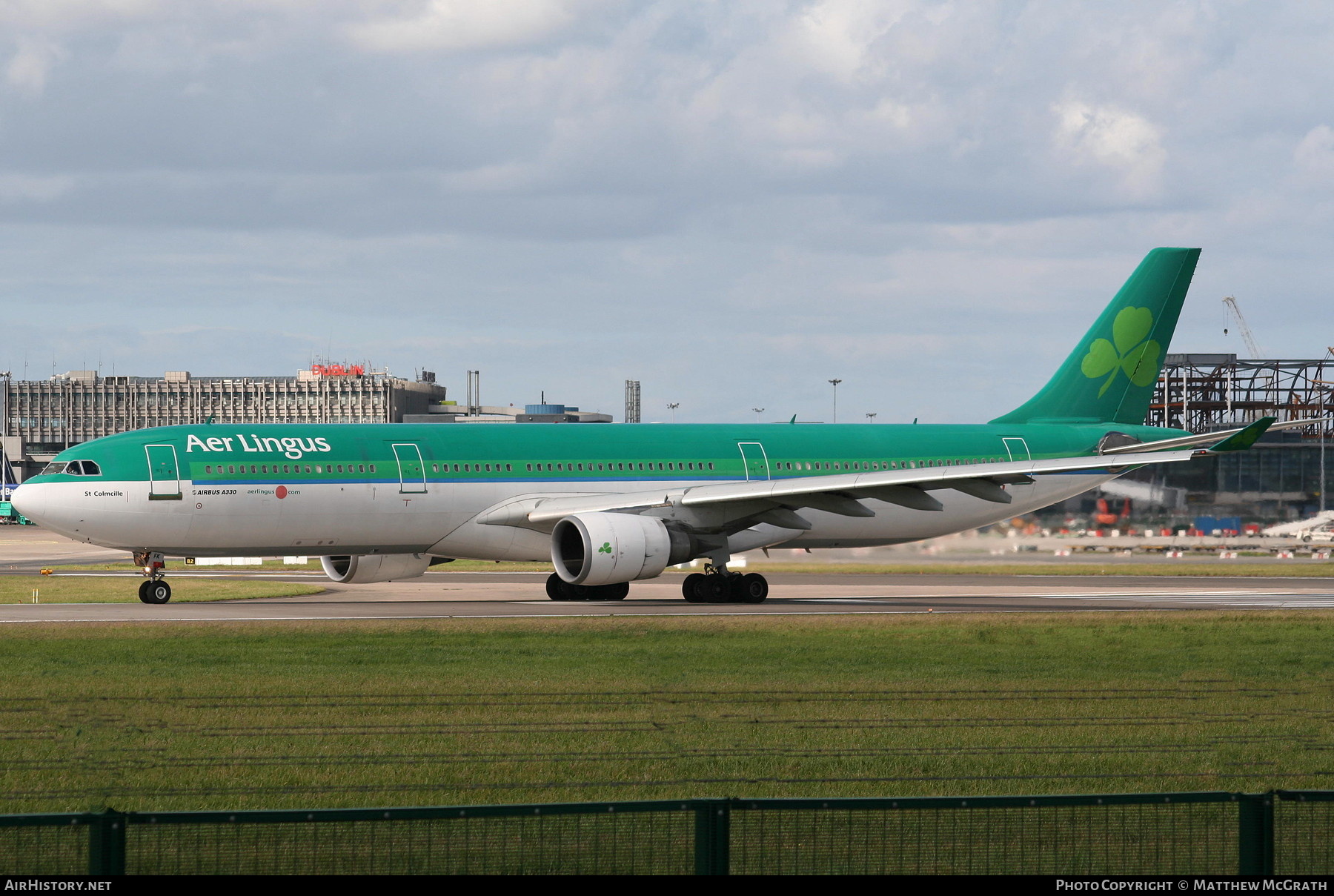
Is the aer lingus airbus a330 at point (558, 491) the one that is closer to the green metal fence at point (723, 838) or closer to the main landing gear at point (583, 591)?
the main landing gear at point (583, 591)

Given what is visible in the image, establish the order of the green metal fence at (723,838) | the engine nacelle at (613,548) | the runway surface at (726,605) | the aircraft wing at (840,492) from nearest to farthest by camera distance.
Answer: the green metal fence at (723,838) → the runway surface at (726,605) → the engine nacelle at (613,548) → the aircraft wing at (840,492)

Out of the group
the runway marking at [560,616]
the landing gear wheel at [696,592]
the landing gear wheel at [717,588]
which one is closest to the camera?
the runway marking at [560,616]

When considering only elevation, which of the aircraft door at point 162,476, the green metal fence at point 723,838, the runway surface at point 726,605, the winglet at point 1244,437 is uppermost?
the winglet at point 1244,437

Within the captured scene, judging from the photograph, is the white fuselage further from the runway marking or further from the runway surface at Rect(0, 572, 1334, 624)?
the runway marking

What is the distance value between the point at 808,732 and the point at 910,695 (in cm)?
340

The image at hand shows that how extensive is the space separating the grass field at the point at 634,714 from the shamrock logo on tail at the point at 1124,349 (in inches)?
789

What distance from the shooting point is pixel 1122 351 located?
1852 inches

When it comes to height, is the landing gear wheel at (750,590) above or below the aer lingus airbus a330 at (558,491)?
below

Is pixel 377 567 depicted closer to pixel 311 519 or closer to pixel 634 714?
pixel 311 519

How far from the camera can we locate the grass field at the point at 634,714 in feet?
44.2

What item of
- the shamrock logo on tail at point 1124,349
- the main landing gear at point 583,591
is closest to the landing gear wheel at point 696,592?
the main landing gear at point 583,591

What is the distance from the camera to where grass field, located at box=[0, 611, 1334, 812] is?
13469 mm
